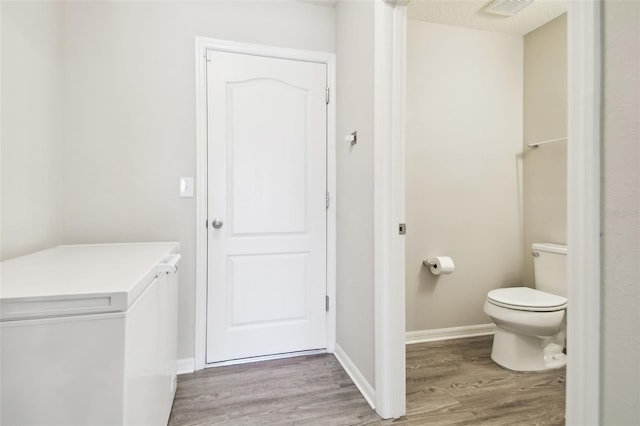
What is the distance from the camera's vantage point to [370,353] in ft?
5.42

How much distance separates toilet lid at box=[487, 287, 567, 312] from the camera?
6.12ft

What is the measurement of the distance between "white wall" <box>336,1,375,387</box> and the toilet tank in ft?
4.67

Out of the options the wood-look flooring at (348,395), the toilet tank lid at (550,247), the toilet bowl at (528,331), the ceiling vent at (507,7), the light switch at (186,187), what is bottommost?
the wood-look flooring at (348,395)

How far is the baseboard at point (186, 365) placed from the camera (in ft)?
6.27

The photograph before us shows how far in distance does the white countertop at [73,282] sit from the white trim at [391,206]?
3.31ft

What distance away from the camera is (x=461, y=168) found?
2416mm

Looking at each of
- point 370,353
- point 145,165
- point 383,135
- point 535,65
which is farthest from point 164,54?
point 535,65

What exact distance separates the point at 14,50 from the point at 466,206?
2.77 meters

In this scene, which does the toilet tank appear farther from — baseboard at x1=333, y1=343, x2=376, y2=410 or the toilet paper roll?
baseboard at x1=333, y1=343, x2=376, y2=410

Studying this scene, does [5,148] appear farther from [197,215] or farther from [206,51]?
[206,51]

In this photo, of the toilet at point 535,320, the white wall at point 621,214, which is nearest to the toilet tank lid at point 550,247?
the toilet at point 535,320

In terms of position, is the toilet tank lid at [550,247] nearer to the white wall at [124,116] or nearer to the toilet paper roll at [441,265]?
the toilet paper roll at [441,265]

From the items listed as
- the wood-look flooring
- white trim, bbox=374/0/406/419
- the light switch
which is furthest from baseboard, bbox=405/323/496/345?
the light switch

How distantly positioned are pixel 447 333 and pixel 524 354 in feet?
1.80
